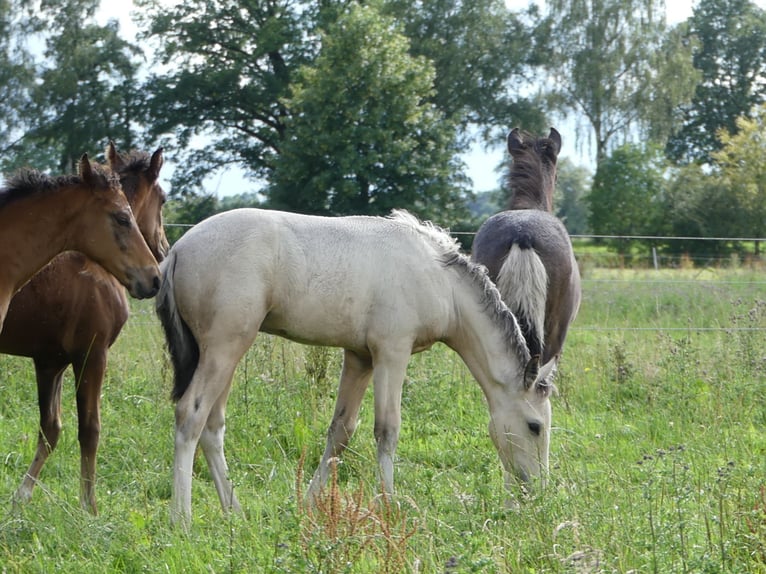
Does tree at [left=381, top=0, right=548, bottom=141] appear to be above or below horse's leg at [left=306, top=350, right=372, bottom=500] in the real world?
above

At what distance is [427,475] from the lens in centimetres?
473

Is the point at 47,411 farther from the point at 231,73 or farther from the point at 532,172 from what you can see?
the point at 231,73

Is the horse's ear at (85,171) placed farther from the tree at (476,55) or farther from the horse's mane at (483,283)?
the tree at (476,55)

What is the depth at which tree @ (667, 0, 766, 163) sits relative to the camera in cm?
5097

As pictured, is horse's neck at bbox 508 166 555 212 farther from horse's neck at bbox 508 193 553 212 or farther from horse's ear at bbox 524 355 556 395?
horse's ear at bbox 524 355 556 395

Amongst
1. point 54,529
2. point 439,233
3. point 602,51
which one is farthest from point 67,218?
point 602,51

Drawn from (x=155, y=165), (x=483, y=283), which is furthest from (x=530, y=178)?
(x=155, y=165)

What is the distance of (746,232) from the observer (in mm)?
32594

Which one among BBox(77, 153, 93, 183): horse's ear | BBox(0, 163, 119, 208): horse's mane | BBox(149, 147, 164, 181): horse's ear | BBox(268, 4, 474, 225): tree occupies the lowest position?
BBox(0, 163, 119, 208): horse's mane

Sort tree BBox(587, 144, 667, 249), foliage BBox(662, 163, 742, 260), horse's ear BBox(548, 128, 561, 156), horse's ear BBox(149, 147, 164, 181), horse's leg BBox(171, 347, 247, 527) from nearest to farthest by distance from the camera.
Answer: horse's leg BBox(171, 347, 247, 527) < horse's ear BBox(149, 147, 164, 181) < horse's ear BBox(548, 128, 561, 156) < foliage BBox(662, 163, 742, 260) < tree BBox(587, 144, 667, 249)

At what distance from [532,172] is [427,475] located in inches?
114

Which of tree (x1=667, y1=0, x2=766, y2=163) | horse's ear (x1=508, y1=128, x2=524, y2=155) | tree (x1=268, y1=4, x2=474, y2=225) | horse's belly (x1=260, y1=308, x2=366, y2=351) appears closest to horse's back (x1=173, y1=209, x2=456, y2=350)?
horse's belly (x1=260, y1=308, x2=366, y2=351)

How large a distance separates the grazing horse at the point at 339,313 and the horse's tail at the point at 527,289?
36cm

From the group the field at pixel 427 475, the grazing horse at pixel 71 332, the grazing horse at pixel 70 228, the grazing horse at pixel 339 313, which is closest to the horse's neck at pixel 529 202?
the field at pixel 427 475
